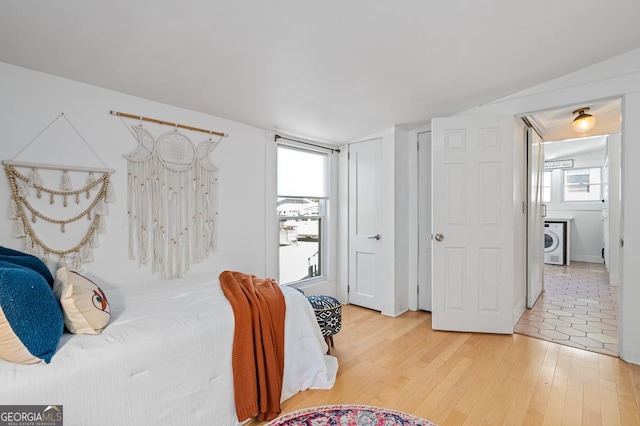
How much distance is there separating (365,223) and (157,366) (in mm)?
2741

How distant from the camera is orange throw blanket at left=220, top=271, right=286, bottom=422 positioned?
5.85ft

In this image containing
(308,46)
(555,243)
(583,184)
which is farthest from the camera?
(583,184)

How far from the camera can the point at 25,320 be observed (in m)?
1.25

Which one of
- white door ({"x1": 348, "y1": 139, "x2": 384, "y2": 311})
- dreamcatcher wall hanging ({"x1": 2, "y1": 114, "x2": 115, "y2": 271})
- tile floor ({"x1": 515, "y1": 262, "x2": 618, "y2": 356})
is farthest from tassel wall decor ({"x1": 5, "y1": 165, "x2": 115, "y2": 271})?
tile floor ({"x1": 515, "y1": 262, "x2": 618, "y2": 356})

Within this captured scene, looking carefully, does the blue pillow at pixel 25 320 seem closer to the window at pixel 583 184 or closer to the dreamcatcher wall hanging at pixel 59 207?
the dreamcatcher wall hanging at pixel 59 207

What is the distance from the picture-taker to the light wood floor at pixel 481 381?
6.07 feet

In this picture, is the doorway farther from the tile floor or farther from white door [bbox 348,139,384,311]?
white door [bbox 348,139,384,311]

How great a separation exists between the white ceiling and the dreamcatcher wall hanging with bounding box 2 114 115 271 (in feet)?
2.14

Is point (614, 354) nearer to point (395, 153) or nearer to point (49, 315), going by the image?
point (395, 153)

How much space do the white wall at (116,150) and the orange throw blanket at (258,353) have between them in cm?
102

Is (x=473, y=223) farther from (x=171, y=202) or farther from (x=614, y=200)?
(x=614, y=200)

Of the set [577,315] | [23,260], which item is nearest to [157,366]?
[23,260]

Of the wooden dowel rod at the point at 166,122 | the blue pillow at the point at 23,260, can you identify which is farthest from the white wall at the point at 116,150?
the blue pillow at the point at 23,260

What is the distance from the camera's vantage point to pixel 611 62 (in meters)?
2.50
